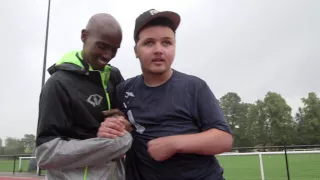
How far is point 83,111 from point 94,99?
0.32ft

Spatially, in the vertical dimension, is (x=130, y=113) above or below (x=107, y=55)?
below

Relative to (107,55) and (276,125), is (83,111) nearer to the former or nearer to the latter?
(107,55)

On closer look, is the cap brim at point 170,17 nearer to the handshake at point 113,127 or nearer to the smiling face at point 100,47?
the smiling face at point 100,47

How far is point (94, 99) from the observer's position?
162 cm

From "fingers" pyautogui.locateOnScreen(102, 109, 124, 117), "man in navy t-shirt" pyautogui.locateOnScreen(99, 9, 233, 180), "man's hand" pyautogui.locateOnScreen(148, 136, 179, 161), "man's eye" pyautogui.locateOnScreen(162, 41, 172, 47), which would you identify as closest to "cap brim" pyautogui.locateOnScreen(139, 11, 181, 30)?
"man in navy t-shirt" pyautogui.locateOnScreen(99, 9, 233, 180)

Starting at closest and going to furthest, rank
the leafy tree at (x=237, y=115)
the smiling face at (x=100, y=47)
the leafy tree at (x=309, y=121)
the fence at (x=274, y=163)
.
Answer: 1. the smiling face at (x=100, y=47)
2. the fence at (x=274, y=163)
3. the leafy tree at (x=309, y=121)
4. the leafy tree at (x=237, y=115)

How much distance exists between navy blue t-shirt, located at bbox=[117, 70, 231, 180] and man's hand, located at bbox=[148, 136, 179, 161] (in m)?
0.13

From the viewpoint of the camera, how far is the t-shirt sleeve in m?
1.45

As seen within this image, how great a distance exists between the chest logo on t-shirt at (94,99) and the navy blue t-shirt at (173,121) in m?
0.16

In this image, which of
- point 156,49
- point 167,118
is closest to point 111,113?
point 167,118

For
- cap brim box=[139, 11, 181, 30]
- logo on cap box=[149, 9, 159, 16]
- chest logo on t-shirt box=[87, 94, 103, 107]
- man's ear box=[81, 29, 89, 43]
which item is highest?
logo on cap box=[149, 9, 159, 16]

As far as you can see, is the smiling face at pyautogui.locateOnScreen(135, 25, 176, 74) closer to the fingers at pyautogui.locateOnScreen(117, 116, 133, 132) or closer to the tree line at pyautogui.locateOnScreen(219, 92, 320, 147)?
the fingers at pyautogui.locateOnScreen(117, 116, 133, 132)

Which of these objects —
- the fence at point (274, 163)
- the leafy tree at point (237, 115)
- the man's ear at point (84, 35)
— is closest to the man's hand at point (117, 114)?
the man's ear at point (84, 35)

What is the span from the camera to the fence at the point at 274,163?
823 centimetres
